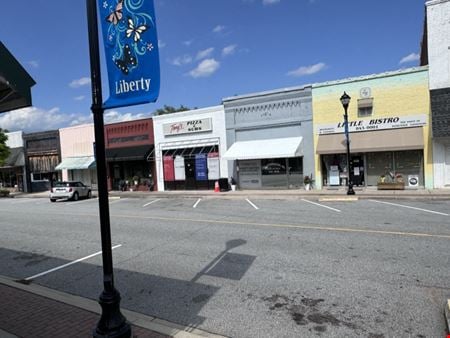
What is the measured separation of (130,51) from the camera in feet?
12.3

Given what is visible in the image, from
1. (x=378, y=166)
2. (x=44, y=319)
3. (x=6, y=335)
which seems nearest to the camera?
(x=6, y=335)

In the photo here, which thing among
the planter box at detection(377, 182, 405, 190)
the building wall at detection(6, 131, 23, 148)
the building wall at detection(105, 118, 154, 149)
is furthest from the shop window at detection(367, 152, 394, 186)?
the building wall at detection(6, 131, 23, 148)

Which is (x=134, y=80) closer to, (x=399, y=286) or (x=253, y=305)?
(x=253, y=305)

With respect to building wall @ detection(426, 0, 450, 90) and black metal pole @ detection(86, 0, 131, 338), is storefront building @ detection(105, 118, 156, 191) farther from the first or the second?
black metal pole @ detection(86, 0, 131, 338)

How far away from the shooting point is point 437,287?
543cm

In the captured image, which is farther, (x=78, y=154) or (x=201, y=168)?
(x=78, y=154)

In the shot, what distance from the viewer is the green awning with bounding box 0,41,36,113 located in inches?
173

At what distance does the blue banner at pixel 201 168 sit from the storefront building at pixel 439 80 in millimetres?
14687

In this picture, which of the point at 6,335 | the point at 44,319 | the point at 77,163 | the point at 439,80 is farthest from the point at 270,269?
the point at 77,163

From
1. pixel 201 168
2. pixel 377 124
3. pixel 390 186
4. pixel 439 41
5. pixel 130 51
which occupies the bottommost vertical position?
pixel 390 186

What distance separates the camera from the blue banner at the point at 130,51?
3639mm

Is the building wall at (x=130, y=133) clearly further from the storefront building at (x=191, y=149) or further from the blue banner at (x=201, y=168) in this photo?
the blue banner at (x=201, y=168)

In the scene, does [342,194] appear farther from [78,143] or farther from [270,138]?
[78,143]

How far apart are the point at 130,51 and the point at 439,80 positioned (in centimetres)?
1976
